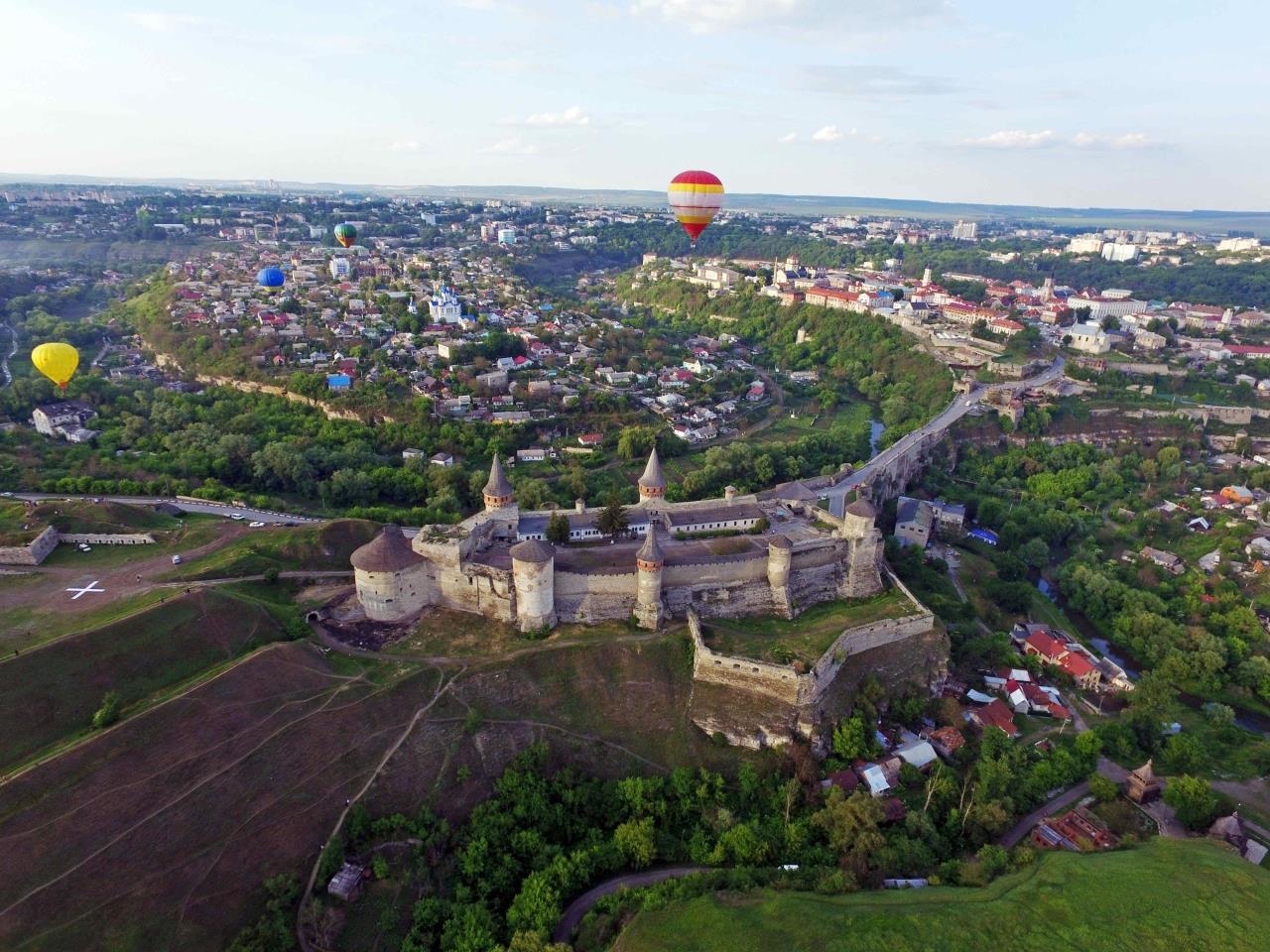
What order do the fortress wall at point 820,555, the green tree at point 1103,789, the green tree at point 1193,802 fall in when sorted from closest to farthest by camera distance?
the green tree at point 1193,802 → the green tree at point 1103,789 → the fortress wall at point 820,555

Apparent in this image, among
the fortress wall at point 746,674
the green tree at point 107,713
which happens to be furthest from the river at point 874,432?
the green tree at point 107,713

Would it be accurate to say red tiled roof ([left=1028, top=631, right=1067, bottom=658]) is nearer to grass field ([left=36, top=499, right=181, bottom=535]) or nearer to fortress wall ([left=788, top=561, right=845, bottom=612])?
fortress wall ([left=788, top=561, right=845, bottom=612])

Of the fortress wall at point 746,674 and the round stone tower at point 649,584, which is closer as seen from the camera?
the fortress wall at point 746,674

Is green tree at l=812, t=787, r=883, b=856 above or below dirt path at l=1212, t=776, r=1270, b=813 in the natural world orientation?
above

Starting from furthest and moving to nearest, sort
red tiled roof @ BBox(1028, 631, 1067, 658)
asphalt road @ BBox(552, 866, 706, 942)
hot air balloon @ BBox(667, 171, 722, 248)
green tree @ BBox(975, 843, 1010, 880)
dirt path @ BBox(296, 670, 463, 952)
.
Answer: hot air balloon @ BBox(667, 171, 722, 248) → red tiled roof @ BBox(1028, 631, 1067, 658) → green tree @ BBox(975, 843, 1010, 880) → asphalt road @ BBox(552, 866, 706, 942) → dirt path @ BBox(296, 670, 463, 952)

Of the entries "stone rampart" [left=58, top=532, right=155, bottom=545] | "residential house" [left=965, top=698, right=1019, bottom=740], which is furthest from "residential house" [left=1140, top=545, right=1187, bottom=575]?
"stone rampart" [left=58, top=532, right=155, bottom=545]

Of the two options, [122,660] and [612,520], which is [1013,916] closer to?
[612,520]

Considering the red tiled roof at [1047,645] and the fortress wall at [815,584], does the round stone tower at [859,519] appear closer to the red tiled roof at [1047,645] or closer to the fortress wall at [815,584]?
the fortress wall at [815,584]

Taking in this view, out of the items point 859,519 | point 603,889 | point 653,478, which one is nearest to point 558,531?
point 653,478
